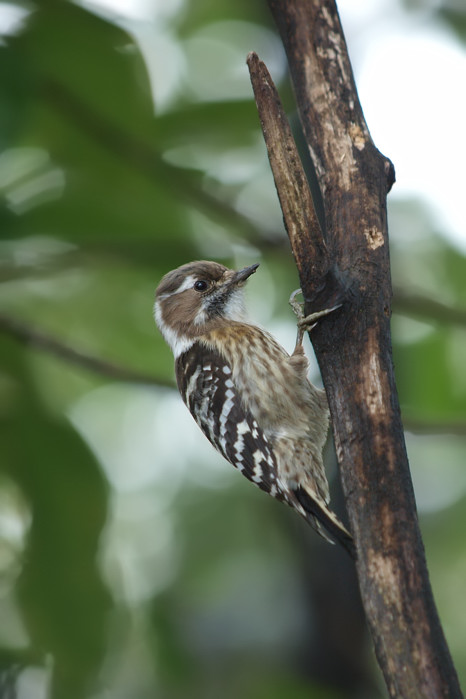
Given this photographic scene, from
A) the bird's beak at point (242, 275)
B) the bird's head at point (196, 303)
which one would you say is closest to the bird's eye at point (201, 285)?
the bird's head at point (196, 303)

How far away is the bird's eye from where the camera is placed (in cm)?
476

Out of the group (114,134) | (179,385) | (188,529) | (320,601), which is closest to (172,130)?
(114,134)

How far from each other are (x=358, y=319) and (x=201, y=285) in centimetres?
246

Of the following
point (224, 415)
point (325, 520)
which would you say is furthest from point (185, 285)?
point (325, 520)

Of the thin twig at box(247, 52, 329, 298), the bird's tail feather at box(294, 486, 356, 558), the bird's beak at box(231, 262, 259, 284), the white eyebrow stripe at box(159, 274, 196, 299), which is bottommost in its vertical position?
the bird's tail feather at box(294, 486, 356, 558)

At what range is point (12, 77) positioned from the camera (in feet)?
10.6

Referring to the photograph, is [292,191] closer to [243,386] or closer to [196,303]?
[243,386]

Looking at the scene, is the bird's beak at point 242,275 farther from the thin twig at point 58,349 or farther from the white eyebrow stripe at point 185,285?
the thin twig at point 58,349

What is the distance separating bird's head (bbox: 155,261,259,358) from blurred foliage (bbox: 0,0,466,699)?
0.13 meters

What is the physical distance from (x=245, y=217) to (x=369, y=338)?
1.67 meters

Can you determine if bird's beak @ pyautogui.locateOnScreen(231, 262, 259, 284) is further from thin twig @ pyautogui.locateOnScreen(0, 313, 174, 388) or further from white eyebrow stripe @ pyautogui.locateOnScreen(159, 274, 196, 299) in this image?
thin twig @ pyautogui.locateOnScreen(0, 313, 174, 388)

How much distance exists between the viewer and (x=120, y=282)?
437 centimetres

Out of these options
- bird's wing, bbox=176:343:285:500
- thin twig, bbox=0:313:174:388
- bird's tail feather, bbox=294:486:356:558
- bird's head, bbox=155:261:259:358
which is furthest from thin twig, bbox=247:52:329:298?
bird's head, bbox=155:261:259:358

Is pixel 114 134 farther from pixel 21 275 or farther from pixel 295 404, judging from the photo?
pixel 295 404
